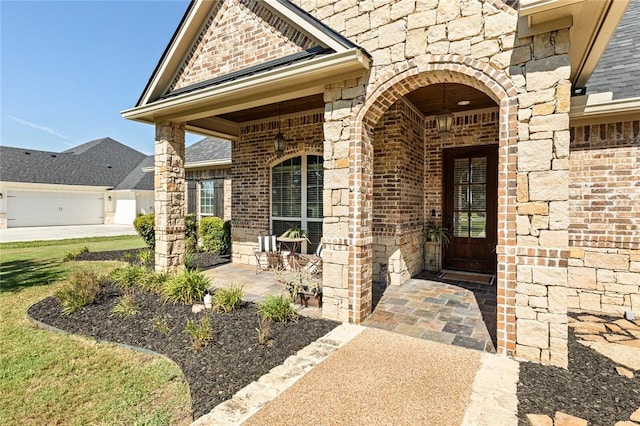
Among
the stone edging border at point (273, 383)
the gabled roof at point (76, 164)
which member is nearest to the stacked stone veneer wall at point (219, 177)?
the stone edging border at point (273, 383)

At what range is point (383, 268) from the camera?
19.8 ft

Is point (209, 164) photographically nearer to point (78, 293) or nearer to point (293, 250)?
point (293, 250)

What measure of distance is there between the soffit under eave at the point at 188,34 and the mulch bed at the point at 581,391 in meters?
4.55

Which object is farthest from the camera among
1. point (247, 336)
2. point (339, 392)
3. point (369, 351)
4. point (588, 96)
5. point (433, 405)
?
point (588, 96)

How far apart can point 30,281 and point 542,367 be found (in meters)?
9.40

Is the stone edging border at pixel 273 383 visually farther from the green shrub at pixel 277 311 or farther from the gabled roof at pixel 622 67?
the gabled roof at pixel 622 67

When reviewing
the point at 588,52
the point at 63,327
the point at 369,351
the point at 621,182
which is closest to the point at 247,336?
the point at 369,351

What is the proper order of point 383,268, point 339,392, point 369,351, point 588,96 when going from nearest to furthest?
point 339,392 → point 369,351 → point 588,96 → point 383,268

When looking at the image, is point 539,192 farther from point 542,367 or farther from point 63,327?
point 63,327

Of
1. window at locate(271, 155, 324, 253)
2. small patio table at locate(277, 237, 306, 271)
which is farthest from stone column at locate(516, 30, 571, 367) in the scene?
window at locate(271, 155, 324, 253)

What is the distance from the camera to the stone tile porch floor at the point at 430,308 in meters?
3.84

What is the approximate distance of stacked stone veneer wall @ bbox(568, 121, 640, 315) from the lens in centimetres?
471

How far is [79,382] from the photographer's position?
2.98m

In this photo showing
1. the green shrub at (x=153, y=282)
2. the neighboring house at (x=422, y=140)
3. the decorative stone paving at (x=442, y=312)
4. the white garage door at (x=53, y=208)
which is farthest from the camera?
the white garage door at (x=53, y=208)
